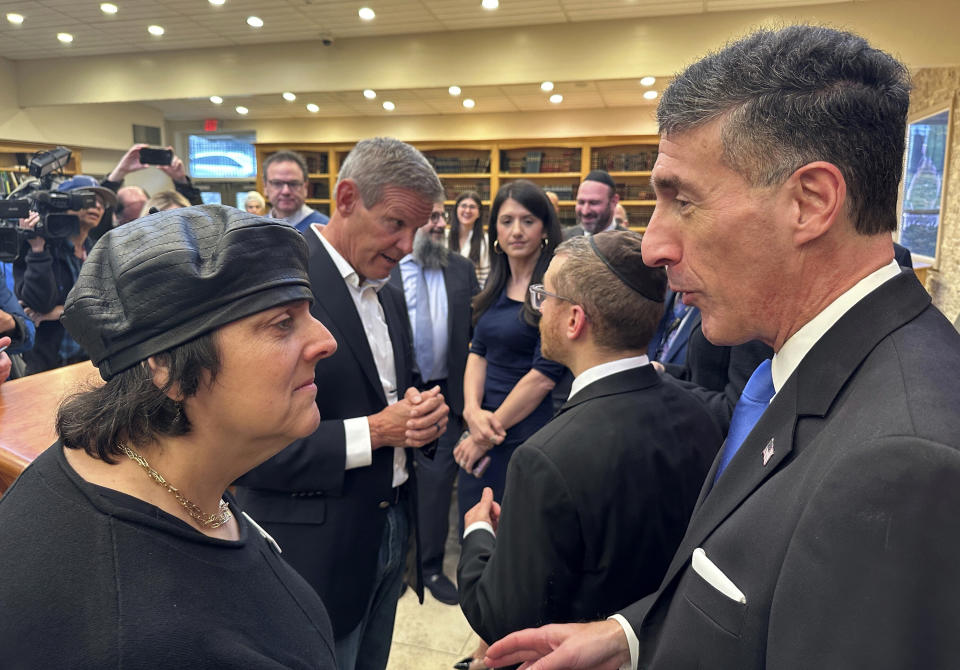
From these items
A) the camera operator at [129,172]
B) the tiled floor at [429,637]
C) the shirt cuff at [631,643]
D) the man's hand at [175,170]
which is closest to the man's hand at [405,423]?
the shirt cuff at [631,643]

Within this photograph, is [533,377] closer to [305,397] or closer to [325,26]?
[305,397]

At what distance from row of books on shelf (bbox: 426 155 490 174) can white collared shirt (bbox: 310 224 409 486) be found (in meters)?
8.50

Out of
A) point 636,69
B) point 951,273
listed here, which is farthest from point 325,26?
point 951,273

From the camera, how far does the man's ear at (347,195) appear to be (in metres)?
1.62

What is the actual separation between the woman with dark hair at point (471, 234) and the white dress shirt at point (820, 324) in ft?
11.1

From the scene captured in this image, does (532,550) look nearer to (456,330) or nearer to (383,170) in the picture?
(383,170)

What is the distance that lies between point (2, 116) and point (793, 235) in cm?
1108

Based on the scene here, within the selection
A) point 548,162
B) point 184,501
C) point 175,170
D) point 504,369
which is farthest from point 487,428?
point 548,162

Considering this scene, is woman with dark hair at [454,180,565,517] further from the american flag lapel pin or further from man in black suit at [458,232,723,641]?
the american flag lapel pin

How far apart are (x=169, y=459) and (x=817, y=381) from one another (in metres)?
0.84

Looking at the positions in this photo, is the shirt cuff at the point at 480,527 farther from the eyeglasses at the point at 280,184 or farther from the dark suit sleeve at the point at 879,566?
the eyeglasses at the point at 280,184

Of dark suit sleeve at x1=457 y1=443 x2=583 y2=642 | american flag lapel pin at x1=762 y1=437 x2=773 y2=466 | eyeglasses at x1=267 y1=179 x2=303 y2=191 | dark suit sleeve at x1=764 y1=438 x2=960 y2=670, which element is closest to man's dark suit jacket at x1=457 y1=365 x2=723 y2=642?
dark suit sleeve at x1=457 y1=443 x2=583 y2=642

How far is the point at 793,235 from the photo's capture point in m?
0.71

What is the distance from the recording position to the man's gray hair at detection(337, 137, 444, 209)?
1.62m
